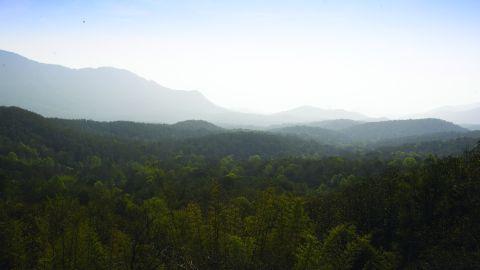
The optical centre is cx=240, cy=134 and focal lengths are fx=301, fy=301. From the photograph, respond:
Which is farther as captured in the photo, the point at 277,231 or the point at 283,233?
the point at 283,233

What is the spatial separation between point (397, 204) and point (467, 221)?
760 centimetres

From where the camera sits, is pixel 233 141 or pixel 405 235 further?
pixel 233 141

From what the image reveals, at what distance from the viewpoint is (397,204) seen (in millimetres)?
32406

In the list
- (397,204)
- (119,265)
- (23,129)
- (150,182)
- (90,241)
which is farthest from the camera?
(23,129)

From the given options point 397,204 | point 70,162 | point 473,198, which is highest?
point 473,198

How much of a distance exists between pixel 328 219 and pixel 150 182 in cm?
5750

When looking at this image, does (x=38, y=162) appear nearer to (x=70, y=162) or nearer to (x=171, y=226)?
(x=70, y=162)

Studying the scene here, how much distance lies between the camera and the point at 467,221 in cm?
2508

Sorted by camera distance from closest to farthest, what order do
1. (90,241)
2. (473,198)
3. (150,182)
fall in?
1. (90,241)
2. (473,198)
3. (150,182)

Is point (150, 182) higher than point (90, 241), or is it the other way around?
point (90, 241)

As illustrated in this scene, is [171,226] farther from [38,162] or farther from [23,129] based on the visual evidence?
[23,129]

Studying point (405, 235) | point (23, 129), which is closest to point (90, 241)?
point (405, 235)

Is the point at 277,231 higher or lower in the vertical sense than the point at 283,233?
higher

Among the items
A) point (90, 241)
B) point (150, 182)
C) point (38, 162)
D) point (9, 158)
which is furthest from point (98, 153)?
point (90, 241)
